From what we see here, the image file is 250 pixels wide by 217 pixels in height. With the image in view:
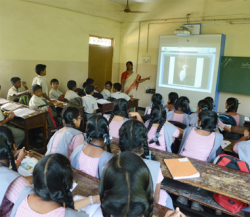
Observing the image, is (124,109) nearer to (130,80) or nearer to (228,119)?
(228,119)

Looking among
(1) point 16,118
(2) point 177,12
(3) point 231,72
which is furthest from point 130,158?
(2) point 177,12

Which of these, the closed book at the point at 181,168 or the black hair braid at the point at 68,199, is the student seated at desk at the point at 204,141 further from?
the black hair braid at the point at 68,199

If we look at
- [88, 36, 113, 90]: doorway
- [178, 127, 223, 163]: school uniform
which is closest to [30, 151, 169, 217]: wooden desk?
[178, 127, 223, 163]: school uniform

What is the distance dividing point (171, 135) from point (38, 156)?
1273 mm

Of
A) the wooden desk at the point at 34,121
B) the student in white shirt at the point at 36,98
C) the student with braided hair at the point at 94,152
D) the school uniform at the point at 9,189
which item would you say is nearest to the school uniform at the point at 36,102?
the student in white shirt at the point at 36,98

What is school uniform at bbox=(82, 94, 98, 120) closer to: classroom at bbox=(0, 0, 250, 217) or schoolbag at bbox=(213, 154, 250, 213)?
classroom at bbox=(0, 0, 250, 217)

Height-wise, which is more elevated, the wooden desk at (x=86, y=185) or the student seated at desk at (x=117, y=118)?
the student seated at desk at (x=117, y=118)

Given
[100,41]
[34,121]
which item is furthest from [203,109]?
[100,41]

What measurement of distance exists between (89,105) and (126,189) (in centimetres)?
331

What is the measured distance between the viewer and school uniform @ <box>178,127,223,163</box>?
6.77 feet

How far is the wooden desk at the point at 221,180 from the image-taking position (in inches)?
55.9

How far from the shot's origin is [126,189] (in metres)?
0.74

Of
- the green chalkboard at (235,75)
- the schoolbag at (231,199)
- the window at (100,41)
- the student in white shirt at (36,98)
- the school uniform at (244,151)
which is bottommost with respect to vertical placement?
the schoolbag at (231,199)

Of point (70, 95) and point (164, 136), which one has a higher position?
point (70, 95)
